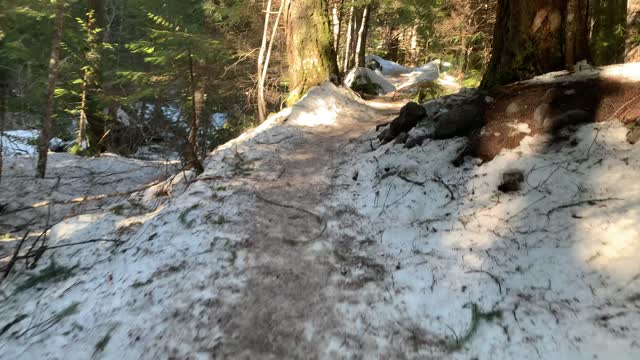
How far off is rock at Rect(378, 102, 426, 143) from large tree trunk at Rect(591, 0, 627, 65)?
11.1ft

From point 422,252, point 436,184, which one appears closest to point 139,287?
point 422,252

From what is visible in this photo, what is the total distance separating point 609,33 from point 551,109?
12.8 feet

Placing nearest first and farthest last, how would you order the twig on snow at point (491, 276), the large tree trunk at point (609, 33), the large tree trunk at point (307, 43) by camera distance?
the twig on snow at point (491, 276) < the large tree trunk at point (609, 33) < the large tree trunk at point (307, 43)

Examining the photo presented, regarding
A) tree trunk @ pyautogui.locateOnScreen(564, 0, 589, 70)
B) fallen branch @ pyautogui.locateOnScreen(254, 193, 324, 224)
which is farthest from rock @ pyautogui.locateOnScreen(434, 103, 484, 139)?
fallen branch @ pyautogui.locateOnScreen(254, 193, 324, 224)

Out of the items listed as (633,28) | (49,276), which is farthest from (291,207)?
(633,28)

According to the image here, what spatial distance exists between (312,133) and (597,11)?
222 inches

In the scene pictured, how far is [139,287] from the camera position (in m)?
3.45

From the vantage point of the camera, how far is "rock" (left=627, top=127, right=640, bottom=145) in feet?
12.0

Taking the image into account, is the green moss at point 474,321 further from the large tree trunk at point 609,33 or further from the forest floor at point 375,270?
the large tree trunk at point 609,33

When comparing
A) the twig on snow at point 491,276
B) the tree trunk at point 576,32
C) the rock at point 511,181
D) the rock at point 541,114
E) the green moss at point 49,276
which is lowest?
the twig on snow at point 491,276

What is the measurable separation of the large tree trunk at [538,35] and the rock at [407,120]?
1167 mm

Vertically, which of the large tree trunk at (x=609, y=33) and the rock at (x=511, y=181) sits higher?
the large tree trunk at (x=609, y=33)

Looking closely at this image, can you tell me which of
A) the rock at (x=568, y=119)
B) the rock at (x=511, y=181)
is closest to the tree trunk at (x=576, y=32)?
the rock at (x=568, y=119)

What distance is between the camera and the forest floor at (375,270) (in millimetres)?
2738
